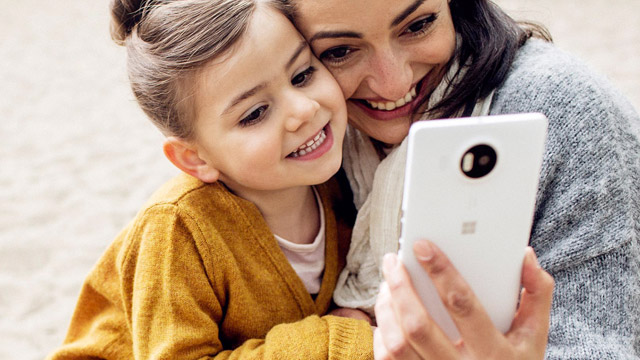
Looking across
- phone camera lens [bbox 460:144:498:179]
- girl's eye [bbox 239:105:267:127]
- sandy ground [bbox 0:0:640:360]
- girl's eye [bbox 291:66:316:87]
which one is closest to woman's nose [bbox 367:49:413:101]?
girl's eye [bbox 291:66:316:87]

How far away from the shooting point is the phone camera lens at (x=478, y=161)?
0.68 m

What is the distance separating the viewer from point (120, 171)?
9.41 ft

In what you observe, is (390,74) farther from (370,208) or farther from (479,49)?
(370,208)

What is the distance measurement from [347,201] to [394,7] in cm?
54

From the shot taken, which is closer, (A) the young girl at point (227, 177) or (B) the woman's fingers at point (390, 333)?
(B) the woman's fingers at point (390, 333)

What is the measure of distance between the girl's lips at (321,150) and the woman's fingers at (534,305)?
1.53 feet

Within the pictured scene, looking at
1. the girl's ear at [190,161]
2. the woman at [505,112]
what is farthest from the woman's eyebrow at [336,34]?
the girl's ear at [190,161]

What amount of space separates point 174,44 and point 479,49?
567 millimetres

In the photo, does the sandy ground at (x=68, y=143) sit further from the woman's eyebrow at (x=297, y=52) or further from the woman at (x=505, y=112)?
the woman's eyebrow at (x=297, y=52)

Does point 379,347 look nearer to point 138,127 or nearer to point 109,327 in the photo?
point 109,327

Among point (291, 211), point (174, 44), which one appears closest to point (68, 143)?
point (291, 211)

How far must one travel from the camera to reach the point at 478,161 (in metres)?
0.69

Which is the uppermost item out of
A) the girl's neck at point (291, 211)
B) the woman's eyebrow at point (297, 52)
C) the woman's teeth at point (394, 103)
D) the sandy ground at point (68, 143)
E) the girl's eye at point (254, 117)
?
the woman's eyebrow at point (297, 52)

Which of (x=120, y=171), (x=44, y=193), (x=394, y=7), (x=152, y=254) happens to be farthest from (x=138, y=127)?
(x=394, y=7)
